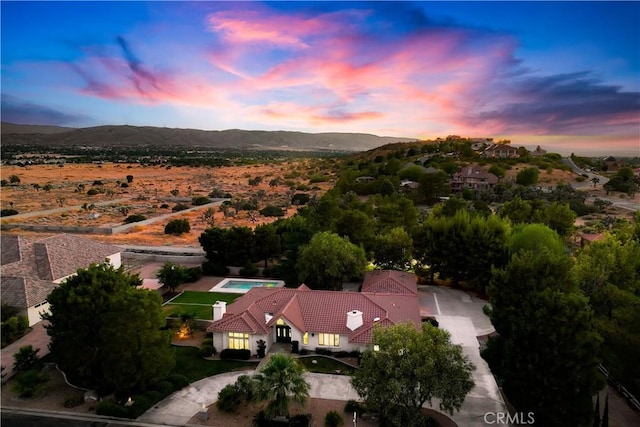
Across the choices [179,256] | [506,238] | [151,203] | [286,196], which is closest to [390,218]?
[506,238]

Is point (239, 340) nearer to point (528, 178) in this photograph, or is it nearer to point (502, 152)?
point (528, 178)

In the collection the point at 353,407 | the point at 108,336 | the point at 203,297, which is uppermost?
the point at 108,336

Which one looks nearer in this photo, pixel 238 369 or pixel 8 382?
pixel 8 382

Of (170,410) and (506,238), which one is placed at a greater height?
(506,238)

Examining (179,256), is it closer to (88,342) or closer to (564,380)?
(88,342)

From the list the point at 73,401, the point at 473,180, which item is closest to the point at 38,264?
the point at 73,401

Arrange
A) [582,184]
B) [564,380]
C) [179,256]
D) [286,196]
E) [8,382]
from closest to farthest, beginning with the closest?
[564,380] < [8,382] < [179,256] < [286,196] < [582,184]

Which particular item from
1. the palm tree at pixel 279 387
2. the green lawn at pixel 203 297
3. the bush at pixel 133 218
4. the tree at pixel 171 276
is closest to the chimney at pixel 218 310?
the green lawn at pixel 203 297
